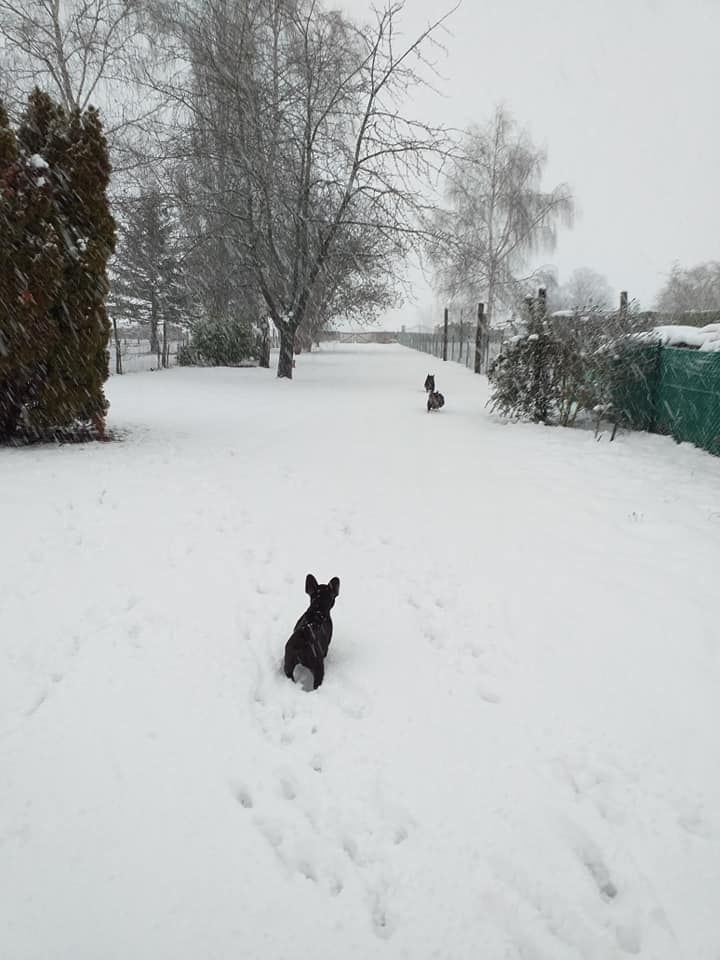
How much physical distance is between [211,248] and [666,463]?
13336 mm

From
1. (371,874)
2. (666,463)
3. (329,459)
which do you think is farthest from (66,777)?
(666,463)

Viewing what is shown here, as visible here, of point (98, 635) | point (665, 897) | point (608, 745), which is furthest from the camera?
point (98, 635)

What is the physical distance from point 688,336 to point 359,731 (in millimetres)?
8389

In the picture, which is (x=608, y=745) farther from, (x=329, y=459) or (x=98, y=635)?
(x=329, y=459)

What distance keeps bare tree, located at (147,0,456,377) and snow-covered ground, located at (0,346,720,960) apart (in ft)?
37.2

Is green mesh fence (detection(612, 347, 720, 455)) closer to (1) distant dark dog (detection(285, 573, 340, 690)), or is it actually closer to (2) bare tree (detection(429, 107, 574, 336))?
(1) distant dark dog (detection(285, 573, 340, 690))

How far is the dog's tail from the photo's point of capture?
289 cm

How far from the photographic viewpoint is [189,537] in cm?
445

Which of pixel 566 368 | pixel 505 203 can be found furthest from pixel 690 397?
pixel 505 203

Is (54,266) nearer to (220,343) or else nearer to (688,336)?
(688,336)

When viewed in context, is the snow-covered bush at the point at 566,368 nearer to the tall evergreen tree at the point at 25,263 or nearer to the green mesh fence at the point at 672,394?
the green mesh fence at the point at 672,394

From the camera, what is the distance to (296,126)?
14469 mm

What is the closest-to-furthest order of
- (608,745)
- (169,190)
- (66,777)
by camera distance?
1. (66,777)
2. (608,745)
3. (169,190)

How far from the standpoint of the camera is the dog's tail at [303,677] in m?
2.89
